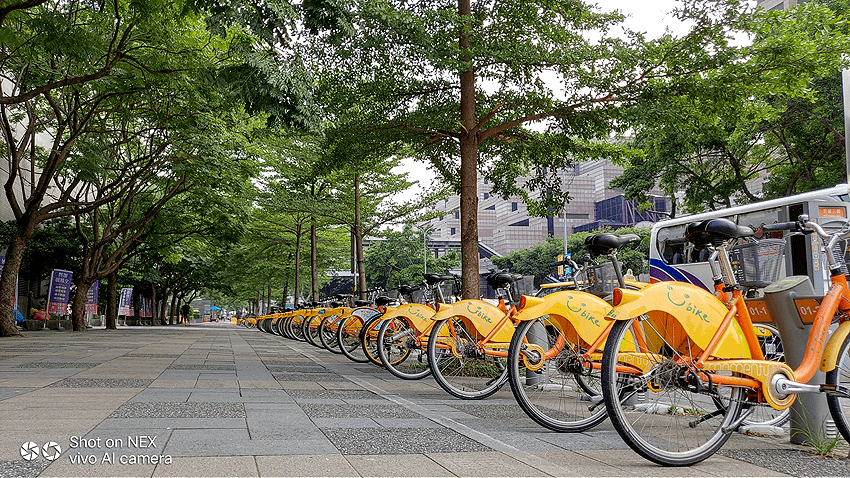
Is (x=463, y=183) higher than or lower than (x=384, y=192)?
lower

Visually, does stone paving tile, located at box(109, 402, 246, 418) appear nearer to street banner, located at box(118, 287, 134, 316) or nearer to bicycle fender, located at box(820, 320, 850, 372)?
bicycle fender, located at box(820, 320, 850, 372)

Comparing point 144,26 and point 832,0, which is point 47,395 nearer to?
point 144,26

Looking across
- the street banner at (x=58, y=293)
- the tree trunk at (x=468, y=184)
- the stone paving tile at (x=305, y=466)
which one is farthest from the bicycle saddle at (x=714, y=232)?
the street banner at (x=58, y=293)

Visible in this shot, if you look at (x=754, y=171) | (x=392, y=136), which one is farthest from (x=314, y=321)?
(x=754, y=171)

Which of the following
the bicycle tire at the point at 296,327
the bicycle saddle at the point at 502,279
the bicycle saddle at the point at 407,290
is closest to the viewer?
the bicycle saddle at the point at 502,279

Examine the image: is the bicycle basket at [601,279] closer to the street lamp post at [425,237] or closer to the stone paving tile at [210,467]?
the stone paving tile at [210,467]

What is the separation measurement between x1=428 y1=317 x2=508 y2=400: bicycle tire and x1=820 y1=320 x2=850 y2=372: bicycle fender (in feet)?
10.0

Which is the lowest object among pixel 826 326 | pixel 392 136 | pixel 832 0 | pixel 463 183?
pixel 826 326

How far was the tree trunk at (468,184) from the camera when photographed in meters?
10.1

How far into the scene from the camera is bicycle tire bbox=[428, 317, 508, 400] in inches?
261

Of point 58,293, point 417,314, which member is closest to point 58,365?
→ point 417,314

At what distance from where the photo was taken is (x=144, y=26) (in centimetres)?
1193

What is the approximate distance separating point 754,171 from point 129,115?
814 inches

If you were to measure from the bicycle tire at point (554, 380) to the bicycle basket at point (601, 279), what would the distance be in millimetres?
480
